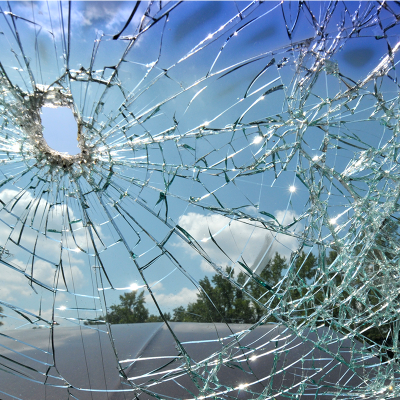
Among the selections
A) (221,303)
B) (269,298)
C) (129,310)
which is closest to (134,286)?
(129,310)

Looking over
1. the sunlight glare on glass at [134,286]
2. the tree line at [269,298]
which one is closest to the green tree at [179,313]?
the tree line at [269,298]

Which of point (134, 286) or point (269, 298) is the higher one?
point (134, 286)

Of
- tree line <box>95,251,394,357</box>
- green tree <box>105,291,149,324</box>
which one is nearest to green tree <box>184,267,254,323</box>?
tree line <box>95,251,394,357</box>

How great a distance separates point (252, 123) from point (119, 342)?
3.12 ft

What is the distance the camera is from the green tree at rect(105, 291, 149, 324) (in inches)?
40.0

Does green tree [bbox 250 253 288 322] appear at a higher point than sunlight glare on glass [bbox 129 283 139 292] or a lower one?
lower

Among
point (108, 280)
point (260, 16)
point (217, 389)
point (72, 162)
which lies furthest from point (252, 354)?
point (260, 16)

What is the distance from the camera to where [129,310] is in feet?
3.49

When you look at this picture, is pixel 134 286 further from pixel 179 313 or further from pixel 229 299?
pixel 229 299

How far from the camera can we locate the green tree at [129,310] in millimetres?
1017

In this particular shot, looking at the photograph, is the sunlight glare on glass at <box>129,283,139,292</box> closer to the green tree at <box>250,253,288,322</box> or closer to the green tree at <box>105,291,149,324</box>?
the green tree at <box>105,291,149,324</box>

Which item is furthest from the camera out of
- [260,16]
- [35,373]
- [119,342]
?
[119,342]

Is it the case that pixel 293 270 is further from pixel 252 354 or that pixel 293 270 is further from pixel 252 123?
pixel 252 123

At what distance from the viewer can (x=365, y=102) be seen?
1049 mm
